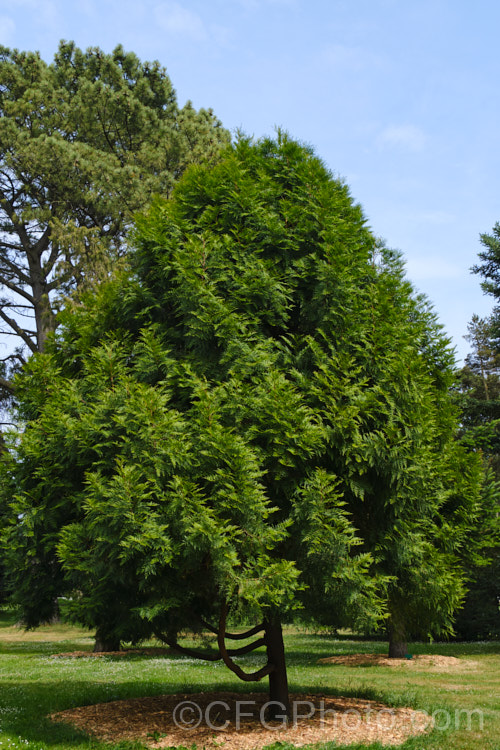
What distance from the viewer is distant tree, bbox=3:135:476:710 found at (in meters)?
6.49

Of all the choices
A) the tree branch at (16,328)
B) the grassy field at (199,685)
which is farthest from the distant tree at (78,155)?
the grassy field at (199,685)

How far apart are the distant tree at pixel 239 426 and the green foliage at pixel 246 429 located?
0.10 feet

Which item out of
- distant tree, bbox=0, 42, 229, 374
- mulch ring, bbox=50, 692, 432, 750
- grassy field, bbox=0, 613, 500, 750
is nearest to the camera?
mulch ring, bbox=50, 692, 432, 750

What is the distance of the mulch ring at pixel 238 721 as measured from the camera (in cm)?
734

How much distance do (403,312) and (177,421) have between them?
13.5ft

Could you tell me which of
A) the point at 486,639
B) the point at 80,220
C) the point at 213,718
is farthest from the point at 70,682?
the point at 486,639

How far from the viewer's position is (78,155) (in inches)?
896

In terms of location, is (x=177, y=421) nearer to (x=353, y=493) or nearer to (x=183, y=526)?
(x=183, y=526)

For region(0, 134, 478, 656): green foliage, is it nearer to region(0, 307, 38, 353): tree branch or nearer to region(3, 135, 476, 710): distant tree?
region(3, 135, 476, 710): distant tree

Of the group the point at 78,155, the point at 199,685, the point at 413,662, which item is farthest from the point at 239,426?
the point at 78,155

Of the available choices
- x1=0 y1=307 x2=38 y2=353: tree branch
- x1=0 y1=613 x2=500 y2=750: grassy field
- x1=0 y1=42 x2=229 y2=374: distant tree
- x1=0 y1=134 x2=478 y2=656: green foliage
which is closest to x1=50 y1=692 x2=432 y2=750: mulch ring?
x1=0 y1=613 x2=500 y2=750: grassy field

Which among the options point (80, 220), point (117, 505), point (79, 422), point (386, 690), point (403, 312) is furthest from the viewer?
point (80, 220)

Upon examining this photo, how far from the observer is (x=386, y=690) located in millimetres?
11484

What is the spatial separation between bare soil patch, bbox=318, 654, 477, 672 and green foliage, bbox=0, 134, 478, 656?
8836 mm
